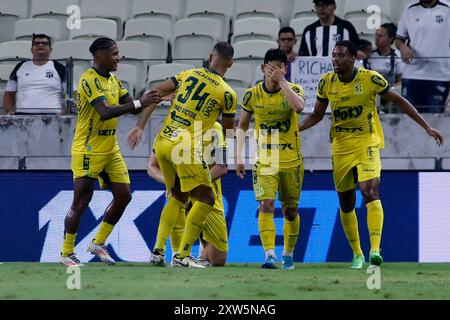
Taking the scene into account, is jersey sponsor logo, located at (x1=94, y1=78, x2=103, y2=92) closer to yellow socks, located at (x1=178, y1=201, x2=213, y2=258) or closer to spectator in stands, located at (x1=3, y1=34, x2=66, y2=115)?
yellow socks, located at (x1=178, y1=201, x2=213, y2=258)

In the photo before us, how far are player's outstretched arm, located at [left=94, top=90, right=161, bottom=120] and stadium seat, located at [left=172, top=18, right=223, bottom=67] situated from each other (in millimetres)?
5853

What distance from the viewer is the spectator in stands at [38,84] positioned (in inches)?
673

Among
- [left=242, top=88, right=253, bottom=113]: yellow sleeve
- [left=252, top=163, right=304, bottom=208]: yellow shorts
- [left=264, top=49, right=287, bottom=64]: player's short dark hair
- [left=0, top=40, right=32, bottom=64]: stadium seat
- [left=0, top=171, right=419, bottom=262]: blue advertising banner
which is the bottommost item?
[left=0, top=171, right=419, bottom=262]: blue advertising banner

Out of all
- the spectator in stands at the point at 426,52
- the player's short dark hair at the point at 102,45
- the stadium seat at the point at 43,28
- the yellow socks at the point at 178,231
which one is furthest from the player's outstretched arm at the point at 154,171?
the stadium seat at the point at 43,28

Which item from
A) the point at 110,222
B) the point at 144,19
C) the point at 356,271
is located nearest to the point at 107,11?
the point at 144,19

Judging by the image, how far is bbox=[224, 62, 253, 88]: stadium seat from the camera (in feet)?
58.7

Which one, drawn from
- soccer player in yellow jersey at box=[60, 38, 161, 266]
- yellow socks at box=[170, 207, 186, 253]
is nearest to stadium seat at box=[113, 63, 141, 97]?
yellow socks at box=[170, 207, 186, 253]

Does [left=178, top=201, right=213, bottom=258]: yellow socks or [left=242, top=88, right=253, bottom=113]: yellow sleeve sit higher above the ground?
[left=242, top=88, right=253, bottom=113]: yellow sleeve

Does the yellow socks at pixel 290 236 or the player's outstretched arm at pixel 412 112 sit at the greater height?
the player's outstretched arm at pixel 412 112

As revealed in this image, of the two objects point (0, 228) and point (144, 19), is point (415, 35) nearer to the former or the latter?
point (144, 19)

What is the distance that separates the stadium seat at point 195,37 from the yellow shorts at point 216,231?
15.6 ft

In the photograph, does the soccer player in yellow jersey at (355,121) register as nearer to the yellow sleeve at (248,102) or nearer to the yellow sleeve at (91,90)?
the yellow sleeve at (248,102)

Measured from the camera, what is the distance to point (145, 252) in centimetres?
1677
